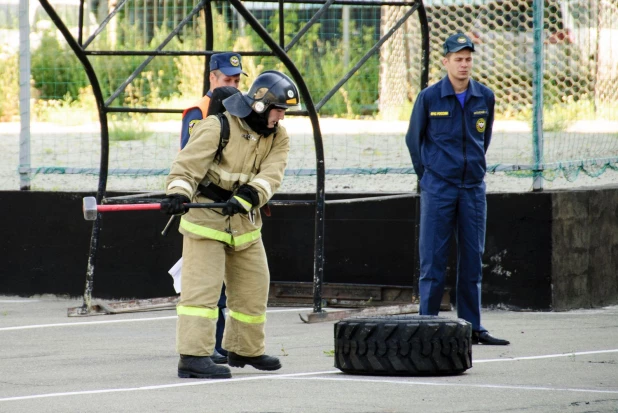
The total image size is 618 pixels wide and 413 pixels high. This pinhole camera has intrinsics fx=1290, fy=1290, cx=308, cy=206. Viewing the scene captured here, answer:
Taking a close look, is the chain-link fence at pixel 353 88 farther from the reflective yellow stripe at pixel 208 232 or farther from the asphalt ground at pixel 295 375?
the reflective yellow stripe at pixel 208 232

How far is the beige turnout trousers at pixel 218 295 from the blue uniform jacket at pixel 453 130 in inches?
71.6

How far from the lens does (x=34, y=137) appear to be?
48.8 feet

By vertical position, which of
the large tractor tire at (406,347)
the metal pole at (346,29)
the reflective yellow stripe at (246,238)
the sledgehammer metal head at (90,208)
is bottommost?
the large tractor tire at (406,347)

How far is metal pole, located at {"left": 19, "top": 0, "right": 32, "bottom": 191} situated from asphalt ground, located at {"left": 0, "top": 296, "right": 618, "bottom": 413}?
2.17 metres

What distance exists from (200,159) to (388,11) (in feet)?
23.4

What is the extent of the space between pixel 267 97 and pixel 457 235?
225cm

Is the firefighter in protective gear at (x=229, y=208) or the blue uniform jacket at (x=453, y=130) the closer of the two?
the firefighter in protective gear at (x=229, y=208)

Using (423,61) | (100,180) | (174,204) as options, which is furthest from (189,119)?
(423,61)

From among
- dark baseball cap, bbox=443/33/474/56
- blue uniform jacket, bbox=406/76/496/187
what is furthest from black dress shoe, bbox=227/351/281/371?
dark baseball cap, bbox=443/33/474/56

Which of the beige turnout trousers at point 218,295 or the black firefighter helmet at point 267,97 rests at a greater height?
the black firefighter helmet at point 267,97

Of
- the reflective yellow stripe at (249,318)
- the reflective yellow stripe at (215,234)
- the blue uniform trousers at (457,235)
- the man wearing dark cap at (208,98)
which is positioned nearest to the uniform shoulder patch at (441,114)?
the blue uniform trousers at (457,235)

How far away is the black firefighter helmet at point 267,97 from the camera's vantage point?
7426 millimetres

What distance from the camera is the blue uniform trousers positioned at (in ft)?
29.4

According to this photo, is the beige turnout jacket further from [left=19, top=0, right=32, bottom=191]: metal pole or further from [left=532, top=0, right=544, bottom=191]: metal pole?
[left=19, top=0, right=32, bottom=191]: metal pole
